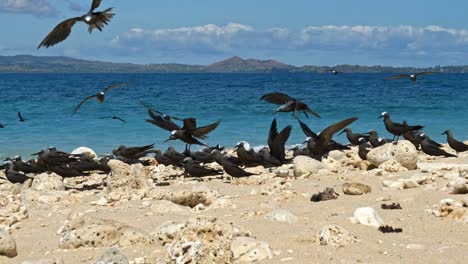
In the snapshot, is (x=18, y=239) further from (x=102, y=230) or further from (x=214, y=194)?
(x=214, y=194)

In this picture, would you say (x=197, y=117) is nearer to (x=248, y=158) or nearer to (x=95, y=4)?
(x=248, y=158)

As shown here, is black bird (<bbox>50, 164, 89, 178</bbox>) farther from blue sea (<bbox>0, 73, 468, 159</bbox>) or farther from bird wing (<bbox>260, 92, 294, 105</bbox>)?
blue sea (<bbox>0, 73, 468, 159</bbox>)

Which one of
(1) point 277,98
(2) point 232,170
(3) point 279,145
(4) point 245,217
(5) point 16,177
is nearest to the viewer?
(4) point 245,217

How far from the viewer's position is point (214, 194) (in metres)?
12.1

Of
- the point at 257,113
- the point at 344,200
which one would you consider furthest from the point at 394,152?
the point at 257,113

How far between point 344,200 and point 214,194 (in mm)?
2150

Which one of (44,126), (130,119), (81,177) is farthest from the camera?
(130,119)

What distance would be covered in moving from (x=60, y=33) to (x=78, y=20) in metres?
0.44

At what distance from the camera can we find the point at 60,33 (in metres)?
14.2

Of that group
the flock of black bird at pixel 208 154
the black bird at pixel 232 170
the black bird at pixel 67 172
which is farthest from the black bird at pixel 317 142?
the black bird at pixel 67 172

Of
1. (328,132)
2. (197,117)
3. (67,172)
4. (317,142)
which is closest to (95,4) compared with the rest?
(67,172)

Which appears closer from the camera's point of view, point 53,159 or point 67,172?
point 67,172

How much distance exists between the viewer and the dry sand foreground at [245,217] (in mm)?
7824

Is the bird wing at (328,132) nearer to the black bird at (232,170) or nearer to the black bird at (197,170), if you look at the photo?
the black bird at (232,170)
